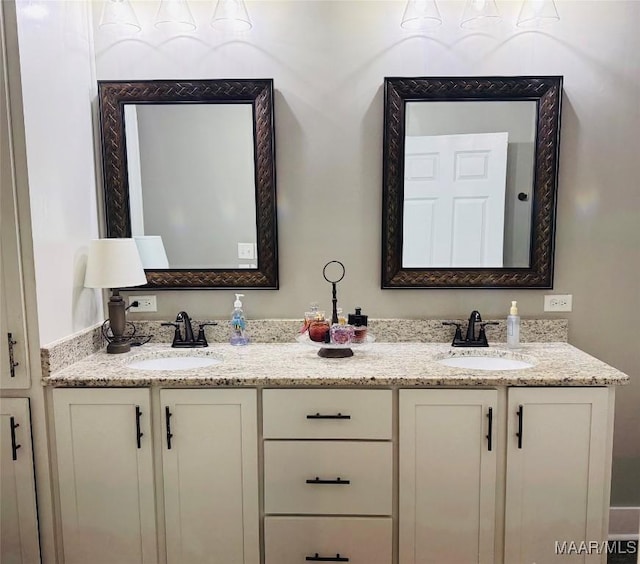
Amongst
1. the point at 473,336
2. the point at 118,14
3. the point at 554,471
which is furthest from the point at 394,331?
the point at 118,14

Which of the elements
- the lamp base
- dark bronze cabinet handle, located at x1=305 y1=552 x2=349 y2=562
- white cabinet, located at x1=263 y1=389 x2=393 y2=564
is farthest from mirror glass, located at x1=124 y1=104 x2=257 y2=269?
dark bronze cabinet handle, located at x1=305 y1=552 x2=349 y2=562

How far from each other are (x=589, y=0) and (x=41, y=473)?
→ 9.92 feet

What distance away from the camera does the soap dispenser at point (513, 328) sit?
211cm

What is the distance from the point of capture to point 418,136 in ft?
7.02

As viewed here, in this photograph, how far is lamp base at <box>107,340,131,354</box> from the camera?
2070 millimetres

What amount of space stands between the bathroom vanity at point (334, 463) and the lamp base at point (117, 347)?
0.29 metres

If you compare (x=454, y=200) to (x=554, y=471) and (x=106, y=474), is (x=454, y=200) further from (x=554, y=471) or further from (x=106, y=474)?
(x=106, y=474)

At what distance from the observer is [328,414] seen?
5.71 feet

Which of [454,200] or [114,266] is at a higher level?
[454,200]

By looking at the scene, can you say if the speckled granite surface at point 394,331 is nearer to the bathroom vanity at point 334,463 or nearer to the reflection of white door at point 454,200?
the reflection of white door at point 454,200

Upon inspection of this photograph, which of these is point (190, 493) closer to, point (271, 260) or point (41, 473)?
point (41, 473)

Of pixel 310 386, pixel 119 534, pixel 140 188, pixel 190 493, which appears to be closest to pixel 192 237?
pixel 140 188

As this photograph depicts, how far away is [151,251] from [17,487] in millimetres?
1086

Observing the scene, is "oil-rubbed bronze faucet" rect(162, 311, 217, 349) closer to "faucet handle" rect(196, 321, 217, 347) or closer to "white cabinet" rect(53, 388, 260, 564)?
"faucet handle" rect(196, 321, 217, 347)
